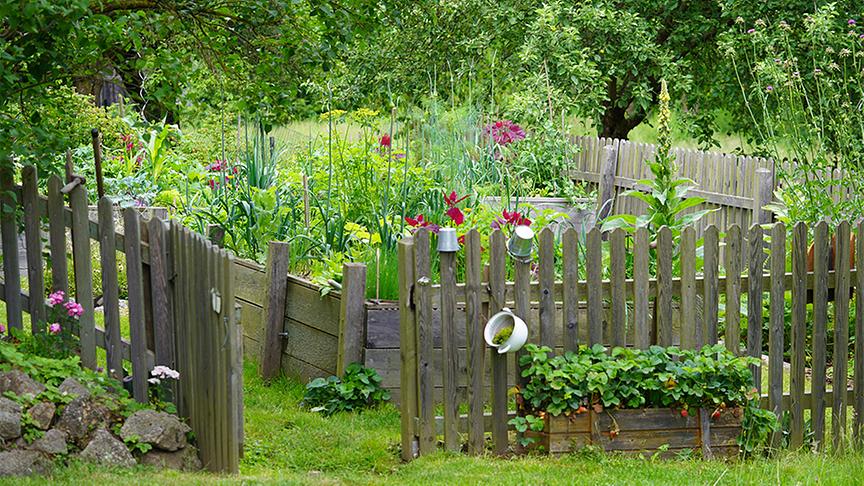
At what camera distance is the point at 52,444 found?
486cm

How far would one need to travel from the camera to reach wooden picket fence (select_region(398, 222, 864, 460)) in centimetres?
564

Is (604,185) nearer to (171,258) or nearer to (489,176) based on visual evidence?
(489,176)

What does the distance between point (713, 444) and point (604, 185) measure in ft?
22.4

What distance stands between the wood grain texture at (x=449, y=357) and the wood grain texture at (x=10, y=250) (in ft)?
7.45

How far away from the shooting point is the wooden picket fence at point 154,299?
197 inches

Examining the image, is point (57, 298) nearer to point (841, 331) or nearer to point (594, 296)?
point (594, 296)

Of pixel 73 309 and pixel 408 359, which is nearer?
pixel 73 309

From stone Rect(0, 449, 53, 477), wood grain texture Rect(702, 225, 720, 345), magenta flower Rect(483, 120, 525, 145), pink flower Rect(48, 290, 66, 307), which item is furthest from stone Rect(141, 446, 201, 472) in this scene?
magenta flower Rect(483, 120, 525, 145)

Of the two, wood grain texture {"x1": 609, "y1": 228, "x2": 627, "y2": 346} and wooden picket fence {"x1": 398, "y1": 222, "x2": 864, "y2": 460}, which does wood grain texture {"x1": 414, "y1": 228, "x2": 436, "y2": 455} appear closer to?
wooden picket fence {"x1": 398, "y1": 222, "x2": 864, "y2": 460}

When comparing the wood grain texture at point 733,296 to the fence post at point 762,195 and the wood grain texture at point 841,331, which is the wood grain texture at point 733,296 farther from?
the fence post at point 762,195

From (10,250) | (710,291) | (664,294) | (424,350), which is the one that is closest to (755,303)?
(710,291)

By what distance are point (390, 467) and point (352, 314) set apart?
1305 millimetres

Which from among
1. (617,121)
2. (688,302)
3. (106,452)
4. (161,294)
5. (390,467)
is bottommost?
(390,467)

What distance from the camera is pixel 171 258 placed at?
18.0ft
